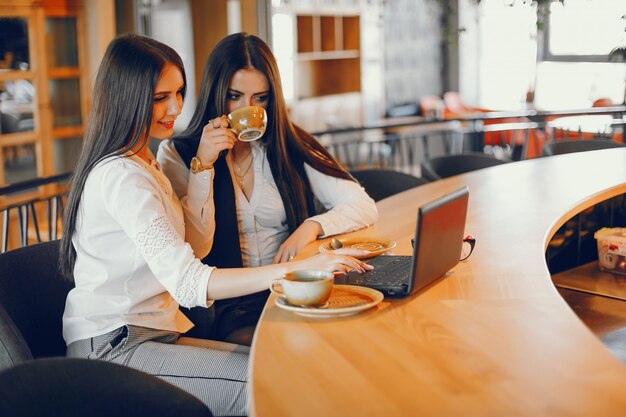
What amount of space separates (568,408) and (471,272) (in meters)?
0.80

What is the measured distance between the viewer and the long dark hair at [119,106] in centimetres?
211

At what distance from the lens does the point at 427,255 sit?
6.10 ft

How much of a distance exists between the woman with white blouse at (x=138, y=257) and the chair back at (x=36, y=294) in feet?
0.17

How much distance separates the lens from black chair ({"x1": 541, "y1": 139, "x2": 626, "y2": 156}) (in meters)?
4.63

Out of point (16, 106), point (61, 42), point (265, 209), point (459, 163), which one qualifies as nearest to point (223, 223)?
point (265, 209)

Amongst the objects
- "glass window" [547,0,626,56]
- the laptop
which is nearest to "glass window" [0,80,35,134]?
the laptop

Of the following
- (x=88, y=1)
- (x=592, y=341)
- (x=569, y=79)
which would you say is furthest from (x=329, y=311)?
(x=569, y=79)

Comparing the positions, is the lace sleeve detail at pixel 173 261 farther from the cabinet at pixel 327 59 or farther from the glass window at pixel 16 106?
the cabinet at pixel 327 59

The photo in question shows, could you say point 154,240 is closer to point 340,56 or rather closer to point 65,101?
point 65,101

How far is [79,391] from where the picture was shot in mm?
1512

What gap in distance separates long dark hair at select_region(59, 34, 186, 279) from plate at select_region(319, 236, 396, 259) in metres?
0.62

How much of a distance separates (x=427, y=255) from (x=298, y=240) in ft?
2.34

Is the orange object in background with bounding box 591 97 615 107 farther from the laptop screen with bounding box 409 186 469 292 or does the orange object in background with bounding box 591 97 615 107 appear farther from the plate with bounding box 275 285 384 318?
the plate with bounding box 275 285 384 318

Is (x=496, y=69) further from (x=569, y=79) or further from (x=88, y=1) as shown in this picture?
(x=88, y=1)
